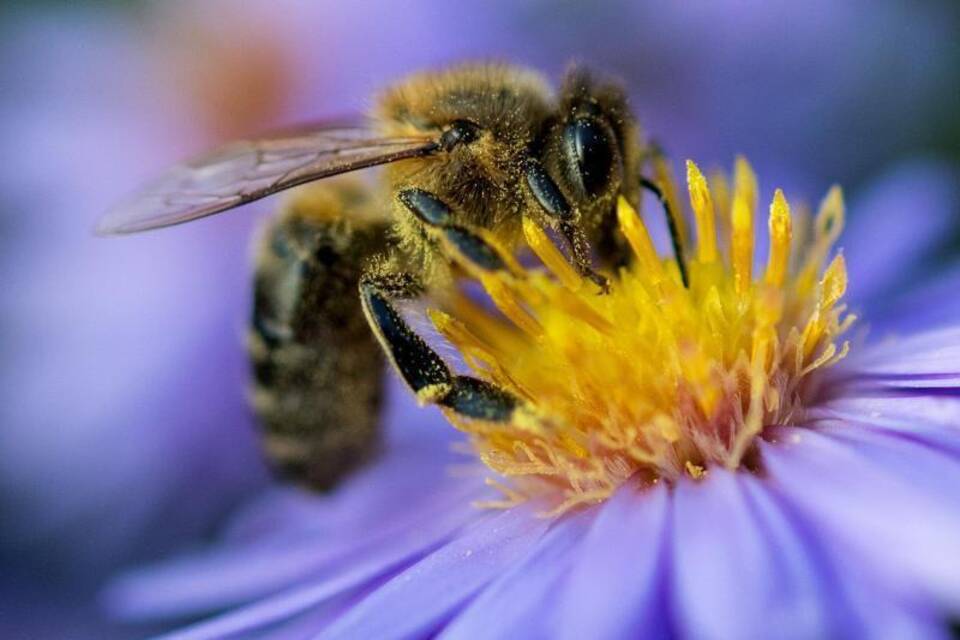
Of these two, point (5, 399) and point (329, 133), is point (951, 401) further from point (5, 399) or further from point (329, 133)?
point (5, 399)

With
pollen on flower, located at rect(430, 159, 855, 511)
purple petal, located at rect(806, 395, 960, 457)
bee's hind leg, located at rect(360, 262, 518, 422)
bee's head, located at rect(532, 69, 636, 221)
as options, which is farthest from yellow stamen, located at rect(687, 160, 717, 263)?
bee's hind leg, located at rect(360, 262, 518, 422)

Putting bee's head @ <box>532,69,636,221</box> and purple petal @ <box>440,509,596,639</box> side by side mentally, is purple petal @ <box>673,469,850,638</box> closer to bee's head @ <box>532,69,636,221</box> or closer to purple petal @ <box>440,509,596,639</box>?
purple petal @ <box>440,509,596,639</box>

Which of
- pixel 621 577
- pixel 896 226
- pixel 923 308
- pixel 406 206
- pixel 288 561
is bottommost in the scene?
pixel 288 561

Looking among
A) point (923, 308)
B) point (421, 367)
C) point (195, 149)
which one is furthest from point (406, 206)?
point (195, 149)

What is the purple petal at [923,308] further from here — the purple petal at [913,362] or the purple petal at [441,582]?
the purple petal at [441,582]

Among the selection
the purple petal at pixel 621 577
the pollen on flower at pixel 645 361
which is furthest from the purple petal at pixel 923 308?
the purple petal at pixel 621 577

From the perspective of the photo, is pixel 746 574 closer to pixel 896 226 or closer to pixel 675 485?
pixel 675 485

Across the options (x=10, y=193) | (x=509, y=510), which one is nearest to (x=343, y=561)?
(x=509, y=510)
